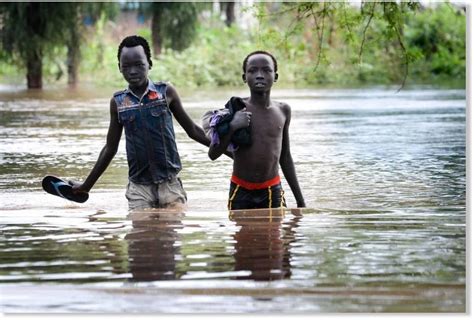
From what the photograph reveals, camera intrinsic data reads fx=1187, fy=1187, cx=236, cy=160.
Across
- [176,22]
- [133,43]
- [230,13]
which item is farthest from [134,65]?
[230,13]

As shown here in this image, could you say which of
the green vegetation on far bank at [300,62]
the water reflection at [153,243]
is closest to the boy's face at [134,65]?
the water reflection at [153,243]

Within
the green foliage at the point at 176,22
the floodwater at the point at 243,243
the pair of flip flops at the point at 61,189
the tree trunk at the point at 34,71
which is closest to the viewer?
the floodwater at the point at 243,243

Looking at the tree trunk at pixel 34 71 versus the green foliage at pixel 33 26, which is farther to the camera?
the tree trunk at pixel 34 71

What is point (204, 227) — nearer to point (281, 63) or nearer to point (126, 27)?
point (281, 63)

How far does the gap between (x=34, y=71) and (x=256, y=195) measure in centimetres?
2495

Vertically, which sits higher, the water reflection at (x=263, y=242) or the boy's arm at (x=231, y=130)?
the boy's arm at (x=231, y=130)

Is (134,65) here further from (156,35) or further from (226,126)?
(156,35)

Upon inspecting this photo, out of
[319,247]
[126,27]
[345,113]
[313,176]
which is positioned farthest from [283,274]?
[126,27]

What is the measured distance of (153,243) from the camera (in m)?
6.37

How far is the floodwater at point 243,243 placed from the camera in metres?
5.00

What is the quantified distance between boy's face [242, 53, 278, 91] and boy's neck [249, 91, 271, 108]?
4 cm

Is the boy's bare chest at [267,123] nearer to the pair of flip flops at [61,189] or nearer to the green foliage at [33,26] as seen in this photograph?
the pair of flip flops at [61,189]

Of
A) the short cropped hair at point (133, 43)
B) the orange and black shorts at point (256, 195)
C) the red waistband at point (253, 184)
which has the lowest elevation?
the orange and black shorts at point (256, 195)

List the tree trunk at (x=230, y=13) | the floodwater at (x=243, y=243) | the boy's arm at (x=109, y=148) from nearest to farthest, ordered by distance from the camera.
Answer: the floodwater at (x=243, y=243)
the boy's arm at (x=109, y=148)
the tree trunk at (x=230, y=13)
